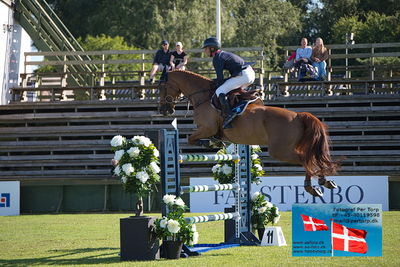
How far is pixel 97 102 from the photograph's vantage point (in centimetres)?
2300

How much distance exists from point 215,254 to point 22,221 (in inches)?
306

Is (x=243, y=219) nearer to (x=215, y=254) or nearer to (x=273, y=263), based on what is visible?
(x=215, y=254)

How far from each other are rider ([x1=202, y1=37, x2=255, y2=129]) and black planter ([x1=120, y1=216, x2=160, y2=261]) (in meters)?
2.34

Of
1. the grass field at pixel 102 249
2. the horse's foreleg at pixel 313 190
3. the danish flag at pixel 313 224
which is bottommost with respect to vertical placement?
the grass field at pixel 102 249

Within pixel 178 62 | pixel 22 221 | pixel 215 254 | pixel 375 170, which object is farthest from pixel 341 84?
pixel 215 254

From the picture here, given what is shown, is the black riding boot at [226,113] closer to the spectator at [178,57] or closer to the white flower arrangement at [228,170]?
the white flower arrangement at [228,170]

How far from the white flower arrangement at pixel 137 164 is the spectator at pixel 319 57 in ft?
37.6

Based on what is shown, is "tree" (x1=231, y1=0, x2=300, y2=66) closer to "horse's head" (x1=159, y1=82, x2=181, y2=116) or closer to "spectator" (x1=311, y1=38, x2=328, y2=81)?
"spectator" (x1=311, y1=38, x2=328, y2=81)

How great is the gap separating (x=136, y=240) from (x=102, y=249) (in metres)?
1.54

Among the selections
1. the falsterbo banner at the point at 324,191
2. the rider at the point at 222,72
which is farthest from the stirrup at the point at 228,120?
the falsterbo banner at the point at 324,191

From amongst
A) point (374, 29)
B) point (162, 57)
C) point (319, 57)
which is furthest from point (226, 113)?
point (374, 29)

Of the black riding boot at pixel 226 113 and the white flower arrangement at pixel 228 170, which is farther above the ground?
the black riding boot at pixel 226 113

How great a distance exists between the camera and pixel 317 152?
1123cm

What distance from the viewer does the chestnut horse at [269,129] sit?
442 inches
